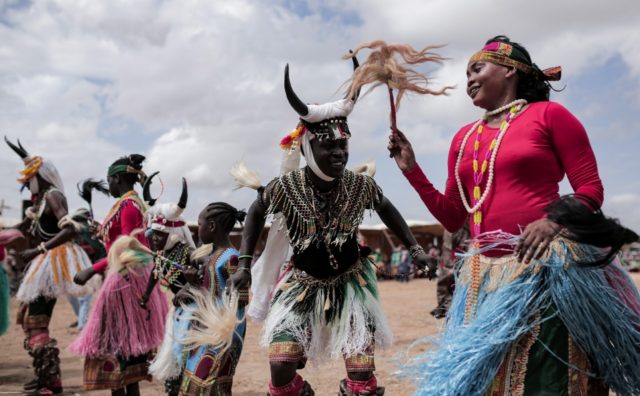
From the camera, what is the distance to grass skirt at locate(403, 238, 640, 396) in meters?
2.94

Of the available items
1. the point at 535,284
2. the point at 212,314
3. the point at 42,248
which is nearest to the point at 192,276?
the point at 212,314

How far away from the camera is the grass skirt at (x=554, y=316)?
2.94 metres

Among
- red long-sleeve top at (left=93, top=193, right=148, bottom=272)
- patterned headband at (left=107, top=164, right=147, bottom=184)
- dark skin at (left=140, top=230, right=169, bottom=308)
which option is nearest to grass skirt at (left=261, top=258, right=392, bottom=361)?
dark skin at (left=140, top=230, right=169, bottom=308)

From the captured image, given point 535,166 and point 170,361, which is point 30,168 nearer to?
point 170,361

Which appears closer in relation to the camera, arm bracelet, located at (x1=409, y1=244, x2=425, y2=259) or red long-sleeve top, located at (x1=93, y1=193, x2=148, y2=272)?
arm bracelet, located at (x1=409, y1=244, x2=425, y2=259)

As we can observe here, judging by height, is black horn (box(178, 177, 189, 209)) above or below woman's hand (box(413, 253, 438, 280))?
above

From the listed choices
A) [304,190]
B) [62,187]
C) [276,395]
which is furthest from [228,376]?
[62,187]

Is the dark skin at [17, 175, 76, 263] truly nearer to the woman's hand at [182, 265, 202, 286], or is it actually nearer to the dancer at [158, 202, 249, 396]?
the dancer at [158, 202, 249, 396]

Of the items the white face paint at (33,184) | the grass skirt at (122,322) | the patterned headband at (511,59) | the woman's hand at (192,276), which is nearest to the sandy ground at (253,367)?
the woman's hand at (192,276)

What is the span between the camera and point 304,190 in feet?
14.4

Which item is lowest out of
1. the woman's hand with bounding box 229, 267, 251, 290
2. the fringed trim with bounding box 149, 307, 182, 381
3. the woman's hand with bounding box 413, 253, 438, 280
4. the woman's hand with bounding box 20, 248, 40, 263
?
the fringed trim with bounding box 149, 307, 182, 381

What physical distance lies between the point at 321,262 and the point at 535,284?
168 cm

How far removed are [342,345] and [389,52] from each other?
6.07 ft

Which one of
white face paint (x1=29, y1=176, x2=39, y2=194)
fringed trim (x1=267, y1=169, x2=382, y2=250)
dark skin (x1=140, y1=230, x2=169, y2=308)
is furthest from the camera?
white face paint (x1=29, y1=176, x2=39, y2=194)
